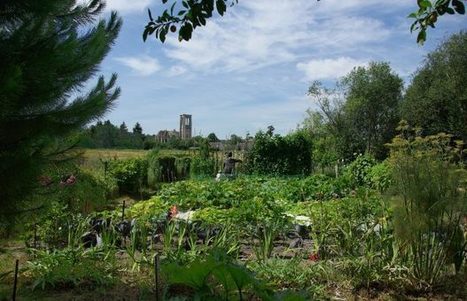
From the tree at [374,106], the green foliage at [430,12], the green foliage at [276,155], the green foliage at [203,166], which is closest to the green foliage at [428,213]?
the green foliage at [430,12]

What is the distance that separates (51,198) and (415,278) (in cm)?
334

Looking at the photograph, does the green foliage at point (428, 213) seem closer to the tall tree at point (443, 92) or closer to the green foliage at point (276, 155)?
the green foliage at point (276, 155)

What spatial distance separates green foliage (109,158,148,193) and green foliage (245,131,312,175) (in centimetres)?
511

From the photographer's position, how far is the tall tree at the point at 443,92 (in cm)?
2656

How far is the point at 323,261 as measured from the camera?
5.10 m

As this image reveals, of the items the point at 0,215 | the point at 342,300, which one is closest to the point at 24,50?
the point at 0,215

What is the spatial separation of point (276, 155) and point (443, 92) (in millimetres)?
11450

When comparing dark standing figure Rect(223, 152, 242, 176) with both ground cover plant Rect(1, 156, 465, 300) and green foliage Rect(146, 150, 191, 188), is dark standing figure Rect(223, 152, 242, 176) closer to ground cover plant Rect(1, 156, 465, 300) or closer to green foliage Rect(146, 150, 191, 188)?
green foliage Rect(146, 150, 191, 188)

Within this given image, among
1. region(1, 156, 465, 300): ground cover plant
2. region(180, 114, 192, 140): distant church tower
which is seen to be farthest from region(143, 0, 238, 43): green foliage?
region(180, 114, 192, 140): distant church tower

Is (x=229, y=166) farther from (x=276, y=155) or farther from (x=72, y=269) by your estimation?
(x=72, y=269)

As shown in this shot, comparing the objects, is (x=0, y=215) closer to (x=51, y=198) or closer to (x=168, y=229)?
(x=51, y=198)

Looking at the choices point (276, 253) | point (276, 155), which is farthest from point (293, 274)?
point (276, 155)

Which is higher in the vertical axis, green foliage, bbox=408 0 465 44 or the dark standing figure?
green foliage, bbox=408 0 465 44

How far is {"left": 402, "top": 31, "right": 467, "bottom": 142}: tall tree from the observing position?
26562mm
